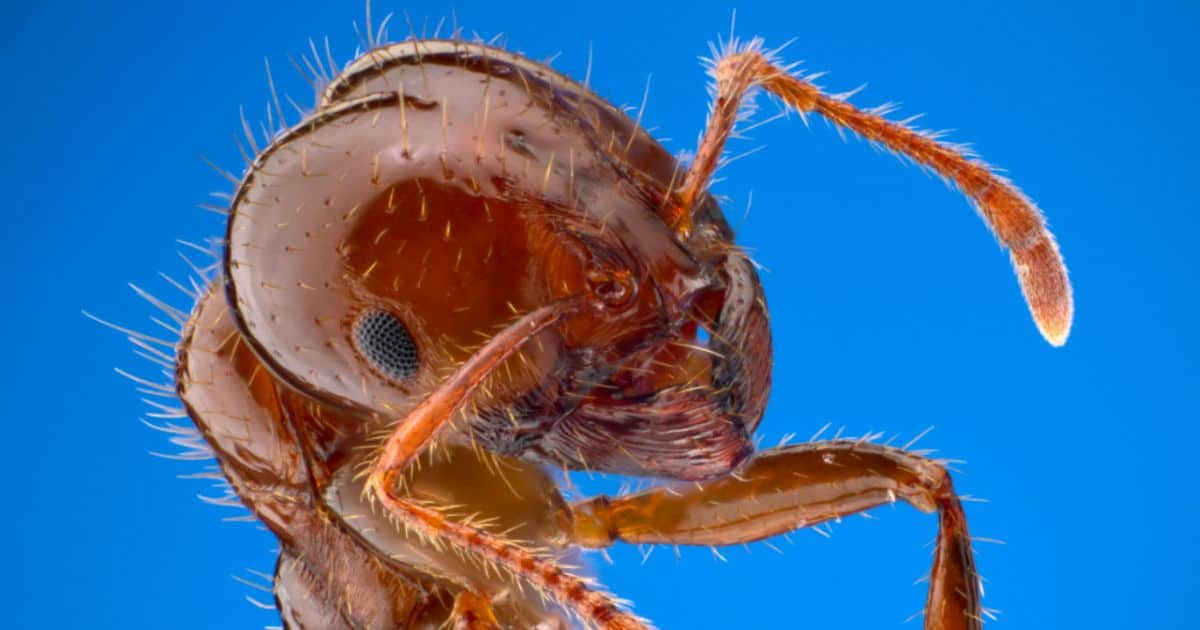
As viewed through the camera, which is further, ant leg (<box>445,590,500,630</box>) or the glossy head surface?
ant leg (<box>445,590,500,630</box>)

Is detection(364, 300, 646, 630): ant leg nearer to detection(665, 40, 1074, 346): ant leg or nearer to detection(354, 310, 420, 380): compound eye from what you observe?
detection(354, 310, 420, 380): compound eye

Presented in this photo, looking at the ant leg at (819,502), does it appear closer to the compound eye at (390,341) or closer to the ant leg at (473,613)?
Result: the ant leg at (473,613)

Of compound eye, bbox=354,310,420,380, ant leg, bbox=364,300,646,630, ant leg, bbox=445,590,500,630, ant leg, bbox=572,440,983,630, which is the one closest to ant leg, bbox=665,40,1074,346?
ant leg, bbox=572,440,983,630

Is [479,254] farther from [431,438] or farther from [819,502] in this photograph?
[819,502]

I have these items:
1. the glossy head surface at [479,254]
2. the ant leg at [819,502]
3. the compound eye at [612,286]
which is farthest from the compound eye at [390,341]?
the ant leg at [819,502]

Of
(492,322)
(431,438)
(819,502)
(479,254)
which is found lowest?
(431,438)

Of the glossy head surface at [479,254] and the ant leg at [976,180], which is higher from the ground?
the ant leg at [976,180]

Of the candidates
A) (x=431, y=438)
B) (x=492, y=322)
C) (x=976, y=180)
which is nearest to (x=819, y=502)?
(x=976, y=180)
